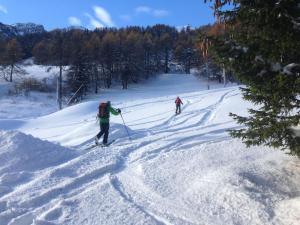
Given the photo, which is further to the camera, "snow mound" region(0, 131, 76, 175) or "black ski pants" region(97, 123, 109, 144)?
"black ski pants" region(97, 123, 109, 144)

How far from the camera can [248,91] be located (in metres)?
8.72

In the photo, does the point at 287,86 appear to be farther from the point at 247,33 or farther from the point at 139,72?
the point at 139,72

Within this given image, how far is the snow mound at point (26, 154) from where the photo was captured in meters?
11.0

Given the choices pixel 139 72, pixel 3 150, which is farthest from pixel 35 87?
pixel 3 150

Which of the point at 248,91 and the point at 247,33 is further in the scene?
the point at 248,91

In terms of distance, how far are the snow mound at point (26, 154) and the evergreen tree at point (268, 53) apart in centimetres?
594

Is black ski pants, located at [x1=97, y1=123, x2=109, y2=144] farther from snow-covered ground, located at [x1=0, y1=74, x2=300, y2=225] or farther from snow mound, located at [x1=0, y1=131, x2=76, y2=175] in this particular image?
snow mound, located at [x1=0, y1=131, x2=76, y2=175]

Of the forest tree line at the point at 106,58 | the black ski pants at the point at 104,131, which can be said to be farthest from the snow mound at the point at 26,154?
the forest tree line at the point at 106,58

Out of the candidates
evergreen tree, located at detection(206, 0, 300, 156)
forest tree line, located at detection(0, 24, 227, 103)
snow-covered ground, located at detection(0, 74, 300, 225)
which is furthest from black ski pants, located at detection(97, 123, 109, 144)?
forest tree line, located at detection(0, 24, 227, 103)

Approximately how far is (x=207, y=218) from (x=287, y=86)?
265cm

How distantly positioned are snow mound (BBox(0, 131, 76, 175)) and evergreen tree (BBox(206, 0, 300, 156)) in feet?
19.5

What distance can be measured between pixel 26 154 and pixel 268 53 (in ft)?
23.2

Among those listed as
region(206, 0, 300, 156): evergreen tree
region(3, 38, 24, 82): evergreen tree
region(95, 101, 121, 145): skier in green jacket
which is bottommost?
region(95, 101, 121, 145): skier in green jacket

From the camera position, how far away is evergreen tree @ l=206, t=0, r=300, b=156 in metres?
7.29
